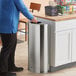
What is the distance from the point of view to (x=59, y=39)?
3684 millimetres

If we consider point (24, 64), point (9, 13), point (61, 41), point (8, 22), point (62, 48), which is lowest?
point (24, 64)

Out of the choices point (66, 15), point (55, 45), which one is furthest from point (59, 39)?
point (66, 15)

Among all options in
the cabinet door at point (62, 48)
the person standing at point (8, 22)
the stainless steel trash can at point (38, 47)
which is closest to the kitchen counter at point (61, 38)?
the cabinet door at point (62, 48)

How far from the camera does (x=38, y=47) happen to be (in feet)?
11.9

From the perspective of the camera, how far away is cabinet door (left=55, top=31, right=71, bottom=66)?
368cm

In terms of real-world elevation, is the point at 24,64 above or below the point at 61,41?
below

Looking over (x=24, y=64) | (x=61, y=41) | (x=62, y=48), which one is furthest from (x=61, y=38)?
(x=24, y=64)

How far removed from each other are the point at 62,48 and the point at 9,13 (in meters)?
1.03

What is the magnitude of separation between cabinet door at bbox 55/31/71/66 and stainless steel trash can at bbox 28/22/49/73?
0.17 m

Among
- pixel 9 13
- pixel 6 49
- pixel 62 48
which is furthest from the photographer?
pixel 62 48

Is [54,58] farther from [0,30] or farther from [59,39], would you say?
[0,30]

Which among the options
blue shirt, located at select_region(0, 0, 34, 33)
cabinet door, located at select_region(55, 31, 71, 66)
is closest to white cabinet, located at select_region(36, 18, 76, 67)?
cabinet door, located at select_region(55, 31, 71, 66)

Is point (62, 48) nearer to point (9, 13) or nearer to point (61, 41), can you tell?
point (61, 41)

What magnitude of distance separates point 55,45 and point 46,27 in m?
0.32
